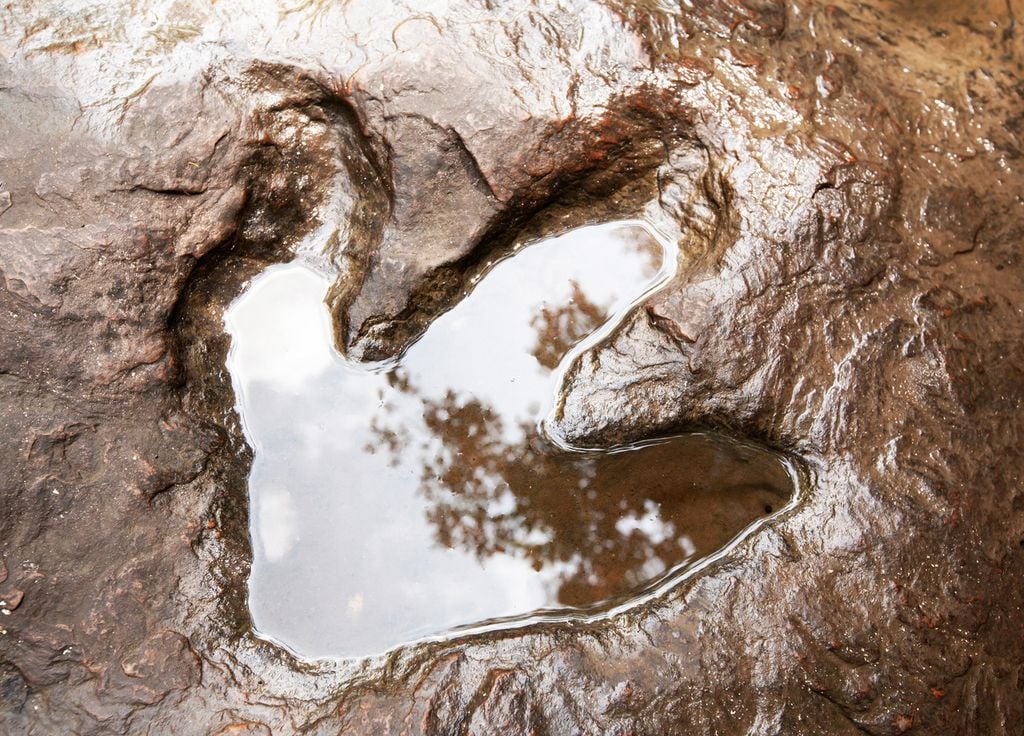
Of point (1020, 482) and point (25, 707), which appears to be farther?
point (1020, 482)

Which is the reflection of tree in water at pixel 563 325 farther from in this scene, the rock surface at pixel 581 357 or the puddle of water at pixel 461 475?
the rock surface at pixel 581 357

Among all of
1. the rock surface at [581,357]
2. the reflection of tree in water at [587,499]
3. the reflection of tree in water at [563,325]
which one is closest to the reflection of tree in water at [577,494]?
the reflection of tree in water at [587,499]

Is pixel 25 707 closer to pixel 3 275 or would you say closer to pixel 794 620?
pixel 3 275

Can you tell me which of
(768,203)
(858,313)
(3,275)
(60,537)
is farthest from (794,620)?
(3,275)

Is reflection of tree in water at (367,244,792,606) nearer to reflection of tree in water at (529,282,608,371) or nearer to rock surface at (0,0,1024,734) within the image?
rock surface at (0,0,1024,734)

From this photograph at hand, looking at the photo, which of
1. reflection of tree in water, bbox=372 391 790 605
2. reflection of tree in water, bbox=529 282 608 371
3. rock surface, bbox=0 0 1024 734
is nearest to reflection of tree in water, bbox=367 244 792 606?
reflection of tree in water, bbox=372 391 790 605

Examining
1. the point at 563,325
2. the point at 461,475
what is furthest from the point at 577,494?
the point at 563,325
